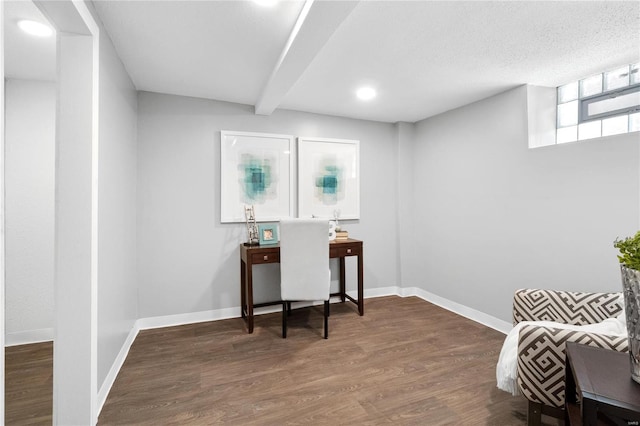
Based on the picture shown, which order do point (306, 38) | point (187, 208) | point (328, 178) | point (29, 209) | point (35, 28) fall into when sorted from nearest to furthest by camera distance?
point (306, 38) < point (35, 28) < point (29, 209) < point (187, 208) < point (328, 178)

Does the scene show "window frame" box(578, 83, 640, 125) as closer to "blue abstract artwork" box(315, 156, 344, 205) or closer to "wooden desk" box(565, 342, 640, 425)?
"wooden desk" box(565, 342, 640, 425)

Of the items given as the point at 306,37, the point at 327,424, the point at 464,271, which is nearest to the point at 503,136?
the point at 464,271

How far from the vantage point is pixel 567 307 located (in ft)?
6.06

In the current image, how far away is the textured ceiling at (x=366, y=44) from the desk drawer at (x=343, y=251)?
1.56 metres

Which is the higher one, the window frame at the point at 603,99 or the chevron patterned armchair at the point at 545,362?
the window frame at the point at 603,99

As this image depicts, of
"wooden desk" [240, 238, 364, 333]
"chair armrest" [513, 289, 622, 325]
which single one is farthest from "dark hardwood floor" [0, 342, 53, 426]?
"chair armrest" [513, 289, 622, 325]

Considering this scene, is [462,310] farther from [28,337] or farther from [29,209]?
[29,209]

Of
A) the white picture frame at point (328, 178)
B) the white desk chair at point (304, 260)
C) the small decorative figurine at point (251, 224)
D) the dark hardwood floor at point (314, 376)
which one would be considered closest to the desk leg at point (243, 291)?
the dark hardwood floor at point (314, 376)

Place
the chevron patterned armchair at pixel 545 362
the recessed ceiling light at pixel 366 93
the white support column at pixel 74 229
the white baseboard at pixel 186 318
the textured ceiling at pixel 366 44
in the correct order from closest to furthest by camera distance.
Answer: the chevron patterned armchair at pixel 545 362 < the white support column at pixel 74 229 < the textured ceiling at pixel 366 44 < the recessed ceiling light at pixel 366 93 < the white baseboard at pixel 186 318

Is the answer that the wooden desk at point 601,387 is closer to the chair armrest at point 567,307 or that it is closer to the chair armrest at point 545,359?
the chair armrest at point 545,359

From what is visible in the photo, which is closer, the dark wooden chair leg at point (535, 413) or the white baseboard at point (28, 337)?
the dark wooden chair leg at point (535, 413)

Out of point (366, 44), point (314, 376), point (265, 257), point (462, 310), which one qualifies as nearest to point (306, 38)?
point (366, 44)

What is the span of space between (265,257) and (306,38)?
1891 mm

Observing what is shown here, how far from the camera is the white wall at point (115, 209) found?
1819mm
